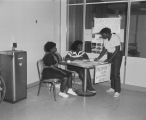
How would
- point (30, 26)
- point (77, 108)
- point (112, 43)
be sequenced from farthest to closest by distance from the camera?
1. point (30, 26)
2. point (112, 43)
3. point (77, 108)

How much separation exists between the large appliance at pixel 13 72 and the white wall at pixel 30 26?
454 millimetres

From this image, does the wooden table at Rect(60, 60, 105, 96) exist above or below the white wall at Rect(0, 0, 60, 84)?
below

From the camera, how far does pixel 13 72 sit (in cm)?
368

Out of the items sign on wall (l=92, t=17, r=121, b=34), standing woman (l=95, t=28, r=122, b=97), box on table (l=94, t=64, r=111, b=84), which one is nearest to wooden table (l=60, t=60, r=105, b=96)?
box on table (l=94, t=64, r=111, b=84)

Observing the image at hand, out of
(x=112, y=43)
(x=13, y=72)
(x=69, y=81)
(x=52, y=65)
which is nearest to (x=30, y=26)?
(x=52, y=65)

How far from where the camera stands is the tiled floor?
3.27 metres

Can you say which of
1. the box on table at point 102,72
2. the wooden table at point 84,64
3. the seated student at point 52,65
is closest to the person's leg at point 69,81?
the seated student at point 52,65

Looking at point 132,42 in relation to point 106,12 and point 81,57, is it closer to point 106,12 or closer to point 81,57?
point 106,12

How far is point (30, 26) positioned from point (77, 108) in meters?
2.26

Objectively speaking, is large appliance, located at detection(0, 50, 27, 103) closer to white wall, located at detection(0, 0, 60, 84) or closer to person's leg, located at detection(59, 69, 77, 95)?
white wall, located at detection(0, 0, 60, 84)

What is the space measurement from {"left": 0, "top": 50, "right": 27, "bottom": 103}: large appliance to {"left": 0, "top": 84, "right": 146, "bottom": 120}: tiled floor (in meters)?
0.17

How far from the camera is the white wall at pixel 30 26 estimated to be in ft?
13.4

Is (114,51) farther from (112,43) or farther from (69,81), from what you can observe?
(69,81)

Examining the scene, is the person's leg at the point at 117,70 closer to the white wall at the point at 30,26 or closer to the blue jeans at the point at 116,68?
the blue jeans at the point at 116,68
